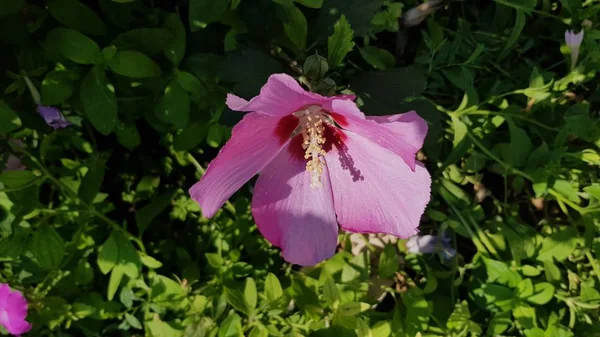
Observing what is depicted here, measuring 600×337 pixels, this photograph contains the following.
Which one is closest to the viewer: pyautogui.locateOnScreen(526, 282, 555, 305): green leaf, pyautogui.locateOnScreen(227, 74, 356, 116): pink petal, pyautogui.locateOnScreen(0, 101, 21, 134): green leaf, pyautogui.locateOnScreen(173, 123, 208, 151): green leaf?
pyautogui.locateOnScreen(227, 74, 356, 116): pink petal

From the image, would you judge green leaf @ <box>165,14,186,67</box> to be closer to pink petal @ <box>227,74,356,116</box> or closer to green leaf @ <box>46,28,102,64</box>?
green leaf @ <box>46,28,102,64</box>

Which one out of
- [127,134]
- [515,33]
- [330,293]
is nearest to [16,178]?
[127,134]

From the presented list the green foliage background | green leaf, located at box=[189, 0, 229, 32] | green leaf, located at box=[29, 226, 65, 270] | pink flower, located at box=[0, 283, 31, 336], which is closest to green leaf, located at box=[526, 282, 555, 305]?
the green foliage background

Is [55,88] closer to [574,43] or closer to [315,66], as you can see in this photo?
[315,66]

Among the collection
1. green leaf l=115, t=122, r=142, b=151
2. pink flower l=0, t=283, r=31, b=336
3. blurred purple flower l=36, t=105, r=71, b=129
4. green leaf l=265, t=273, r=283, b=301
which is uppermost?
blurred purple flower l=36, t=105, r=71, b=129

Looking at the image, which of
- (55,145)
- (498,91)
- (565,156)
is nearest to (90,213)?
(55,145)

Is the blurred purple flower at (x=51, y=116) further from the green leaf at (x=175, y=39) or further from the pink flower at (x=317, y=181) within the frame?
the pink flower at (x=317, y=181)

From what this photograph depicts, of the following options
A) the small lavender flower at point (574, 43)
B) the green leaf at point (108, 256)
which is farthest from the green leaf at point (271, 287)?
the small lavender flower at point (574, 43)
